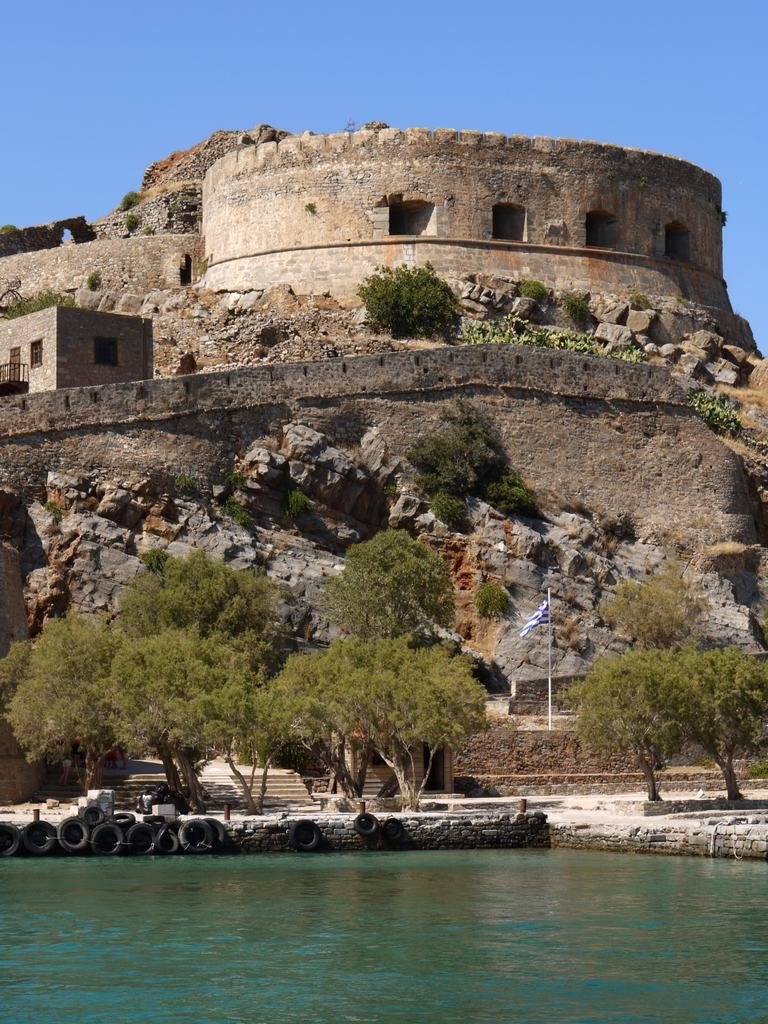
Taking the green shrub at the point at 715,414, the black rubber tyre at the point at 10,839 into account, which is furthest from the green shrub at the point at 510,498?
the black rubber tyre at the point at 10,839

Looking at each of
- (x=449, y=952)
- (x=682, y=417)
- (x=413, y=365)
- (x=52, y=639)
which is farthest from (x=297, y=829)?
(x=682, y=417)

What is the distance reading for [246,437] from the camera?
46094 mm

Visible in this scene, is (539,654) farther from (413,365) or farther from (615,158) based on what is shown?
(615,158)

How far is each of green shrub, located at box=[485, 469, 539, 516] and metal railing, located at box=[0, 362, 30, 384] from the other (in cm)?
1107

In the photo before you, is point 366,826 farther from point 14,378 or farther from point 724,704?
point 14,378

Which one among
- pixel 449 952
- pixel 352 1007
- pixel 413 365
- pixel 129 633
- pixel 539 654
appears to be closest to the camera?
pixel 352 1007

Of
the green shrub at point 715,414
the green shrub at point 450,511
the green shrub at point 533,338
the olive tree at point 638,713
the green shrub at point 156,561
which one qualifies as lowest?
Answer: the olive tree at point 638,713

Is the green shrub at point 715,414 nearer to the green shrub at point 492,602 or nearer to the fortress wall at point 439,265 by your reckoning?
the fortress wall at point 439,265

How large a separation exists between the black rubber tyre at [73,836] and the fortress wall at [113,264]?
2922 centimetres

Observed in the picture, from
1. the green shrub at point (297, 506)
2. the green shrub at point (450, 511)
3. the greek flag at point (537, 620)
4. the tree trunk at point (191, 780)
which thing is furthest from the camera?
the green shrub at point (450, 511)

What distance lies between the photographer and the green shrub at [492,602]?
43.8 meters

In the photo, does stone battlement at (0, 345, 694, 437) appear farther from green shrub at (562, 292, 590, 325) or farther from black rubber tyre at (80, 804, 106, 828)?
black rubber tyre at (80, 804, 106, 828)

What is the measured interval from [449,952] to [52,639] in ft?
48.8

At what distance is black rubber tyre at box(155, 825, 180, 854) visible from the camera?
33.0 m
